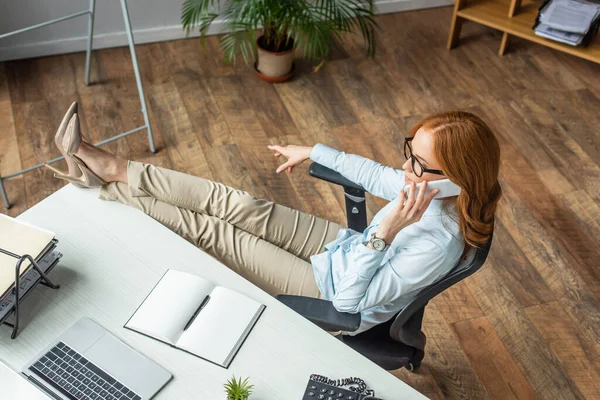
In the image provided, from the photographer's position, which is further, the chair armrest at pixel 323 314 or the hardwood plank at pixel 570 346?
the hardwood plank at pixel 570 346

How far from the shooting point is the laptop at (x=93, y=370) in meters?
1.42

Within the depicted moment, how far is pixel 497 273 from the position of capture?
2676 millimetres

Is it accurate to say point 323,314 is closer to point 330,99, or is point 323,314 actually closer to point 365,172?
point 365,172

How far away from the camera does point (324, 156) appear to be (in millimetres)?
1995

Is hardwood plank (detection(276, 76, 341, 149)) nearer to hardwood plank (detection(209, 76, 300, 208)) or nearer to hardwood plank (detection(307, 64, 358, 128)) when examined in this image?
hardwood plank (detection(307, 64, 358, 128))

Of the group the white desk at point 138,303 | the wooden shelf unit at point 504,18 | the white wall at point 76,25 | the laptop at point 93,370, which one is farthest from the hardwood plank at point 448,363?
the white wall at point 76,25

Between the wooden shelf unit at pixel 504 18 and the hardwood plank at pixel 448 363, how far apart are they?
193cm

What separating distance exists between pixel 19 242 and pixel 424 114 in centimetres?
238

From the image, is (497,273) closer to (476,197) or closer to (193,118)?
(476,197)

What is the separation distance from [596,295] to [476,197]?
4.61ft

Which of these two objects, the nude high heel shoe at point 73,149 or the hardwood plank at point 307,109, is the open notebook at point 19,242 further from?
the hardwood plank at point 307,109

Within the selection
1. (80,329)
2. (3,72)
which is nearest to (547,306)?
(80,329)

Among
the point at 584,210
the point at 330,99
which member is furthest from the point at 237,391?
the point at 330,99

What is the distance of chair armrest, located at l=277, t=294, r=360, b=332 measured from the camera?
1.57m
